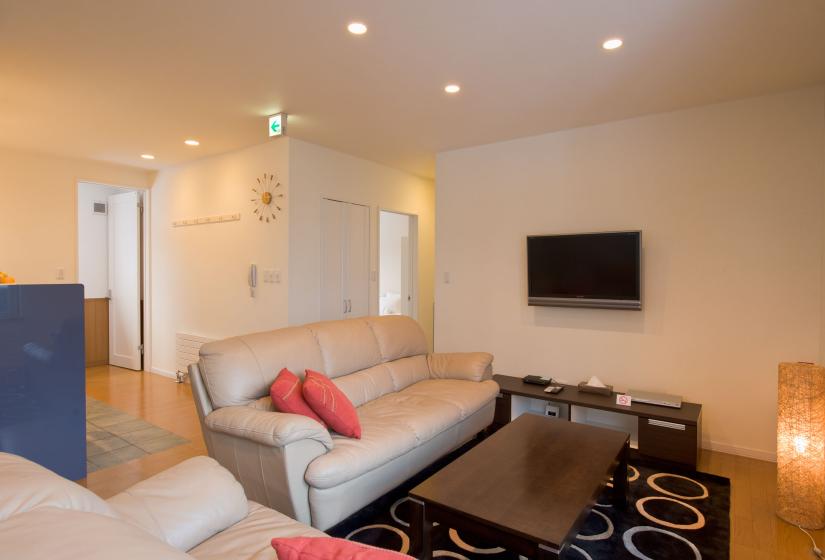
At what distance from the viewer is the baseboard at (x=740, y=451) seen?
3312 millimetres

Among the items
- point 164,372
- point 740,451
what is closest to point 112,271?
point 164,372

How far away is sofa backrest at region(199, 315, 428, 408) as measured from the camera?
96.8 inches

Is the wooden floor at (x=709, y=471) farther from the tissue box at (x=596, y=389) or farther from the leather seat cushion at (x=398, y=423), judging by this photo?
the leather seat cushion at (x=398, y=423)

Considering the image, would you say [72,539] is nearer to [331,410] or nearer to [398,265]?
[331,410]

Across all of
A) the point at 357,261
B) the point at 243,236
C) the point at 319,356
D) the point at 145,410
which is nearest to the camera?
the point at 319,356

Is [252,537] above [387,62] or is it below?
below

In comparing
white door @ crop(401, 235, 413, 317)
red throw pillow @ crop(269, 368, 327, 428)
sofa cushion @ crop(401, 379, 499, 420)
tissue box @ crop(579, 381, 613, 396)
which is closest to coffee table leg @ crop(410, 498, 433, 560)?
red throw pillow @ crop(269, 368, 327, 428)

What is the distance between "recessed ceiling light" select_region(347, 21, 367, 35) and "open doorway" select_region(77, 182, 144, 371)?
4.94m

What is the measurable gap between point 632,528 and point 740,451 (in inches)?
65.4

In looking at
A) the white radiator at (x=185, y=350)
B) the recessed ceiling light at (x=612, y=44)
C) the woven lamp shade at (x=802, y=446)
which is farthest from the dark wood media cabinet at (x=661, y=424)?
the white radiator at (x=185, y=350)

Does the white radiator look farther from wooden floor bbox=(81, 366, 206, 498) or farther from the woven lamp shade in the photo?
the woven lamp shade

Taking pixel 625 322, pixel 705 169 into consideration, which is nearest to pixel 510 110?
pixel 705 169

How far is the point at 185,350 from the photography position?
5.49m

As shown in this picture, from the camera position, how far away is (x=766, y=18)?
2.33m
